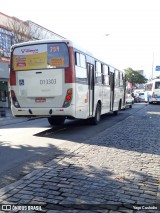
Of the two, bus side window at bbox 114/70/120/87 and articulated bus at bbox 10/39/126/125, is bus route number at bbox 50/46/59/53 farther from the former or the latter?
bus side window at bbox 114/70/120/87

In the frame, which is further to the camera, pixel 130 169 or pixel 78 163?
pixel 78 163

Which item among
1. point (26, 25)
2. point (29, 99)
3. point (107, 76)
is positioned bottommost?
point (29, 99)

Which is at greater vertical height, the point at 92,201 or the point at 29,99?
the point at 29,99

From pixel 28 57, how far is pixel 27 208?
6963 mm

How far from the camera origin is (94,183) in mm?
4262

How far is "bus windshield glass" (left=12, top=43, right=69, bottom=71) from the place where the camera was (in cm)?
903

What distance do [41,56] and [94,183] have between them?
615 centimetres

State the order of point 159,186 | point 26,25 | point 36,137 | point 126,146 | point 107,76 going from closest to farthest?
point 159,186
point 126,146
point 36,137
point 107,76
point 26,25

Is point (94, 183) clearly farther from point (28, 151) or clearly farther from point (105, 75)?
point (105, 75)

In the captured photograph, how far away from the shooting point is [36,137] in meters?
8.73

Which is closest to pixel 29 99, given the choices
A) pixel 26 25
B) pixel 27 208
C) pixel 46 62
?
pixel 46 62

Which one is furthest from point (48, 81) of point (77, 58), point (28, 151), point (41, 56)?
point (28, 151)

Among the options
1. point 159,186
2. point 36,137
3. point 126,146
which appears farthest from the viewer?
point 36,137

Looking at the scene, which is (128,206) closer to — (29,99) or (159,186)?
(159,186)
